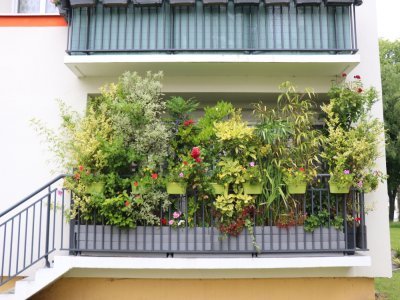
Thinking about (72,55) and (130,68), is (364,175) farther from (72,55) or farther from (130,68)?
(72,55)

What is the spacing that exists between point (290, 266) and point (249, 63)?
3192 millimetres

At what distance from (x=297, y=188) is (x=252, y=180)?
675 mm

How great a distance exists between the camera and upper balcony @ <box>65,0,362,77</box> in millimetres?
6965

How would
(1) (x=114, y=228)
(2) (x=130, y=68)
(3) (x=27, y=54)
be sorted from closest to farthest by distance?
(1) (x=114, y=228) < (2) (x=130, y=68) < (3) (x=27, y=54)

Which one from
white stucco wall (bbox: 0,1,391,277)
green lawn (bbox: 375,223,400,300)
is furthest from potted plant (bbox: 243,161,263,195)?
green lawn (bbox: 375,223,400,300)

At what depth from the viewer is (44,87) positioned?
25.0 ft

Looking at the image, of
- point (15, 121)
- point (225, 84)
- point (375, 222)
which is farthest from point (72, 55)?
point (375, 222)

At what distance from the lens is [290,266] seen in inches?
245

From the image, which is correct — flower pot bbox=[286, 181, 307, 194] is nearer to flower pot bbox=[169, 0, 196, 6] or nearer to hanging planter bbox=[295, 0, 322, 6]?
hanging planter bbox=[295, 0, 322, 6]

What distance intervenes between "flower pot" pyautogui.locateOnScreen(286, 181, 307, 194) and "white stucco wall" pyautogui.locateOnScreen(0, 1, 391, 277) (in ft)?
5.54

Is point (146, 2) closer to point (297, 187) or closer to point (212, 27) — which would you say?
point (212, 27)

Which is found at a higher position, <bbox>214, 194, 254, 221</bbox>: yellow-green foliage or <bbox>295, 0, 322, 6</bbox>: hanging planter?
<bbox>295, 0, 322, 6</bbox>: hanging planter

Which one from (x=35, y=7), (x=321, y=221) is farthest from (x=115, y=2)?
(x=321, y=221)

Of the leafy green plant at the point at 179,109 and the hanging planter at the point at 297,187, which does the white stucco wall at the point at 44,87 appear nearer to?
the leafy green plant at the point at 179,109
